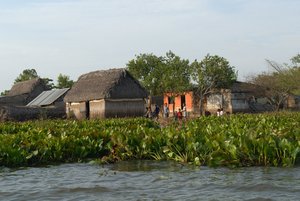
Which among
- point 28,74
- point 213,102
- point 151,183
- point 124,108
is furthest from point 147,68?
point 151,183

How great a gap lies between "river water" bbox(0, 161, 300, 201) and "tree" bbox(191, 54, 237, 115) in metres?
26.9

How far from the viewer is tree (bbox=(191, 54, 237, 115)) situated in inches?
1430

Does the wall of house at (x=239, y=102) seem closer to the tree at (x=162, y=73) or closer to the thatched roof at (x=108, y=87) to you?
the tree at (x=162, y=73)

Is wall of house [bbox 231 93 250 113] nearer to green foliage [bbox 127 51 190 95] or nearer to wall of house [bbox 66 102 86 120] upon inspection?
green foliage [bbox 127 51 190 95]

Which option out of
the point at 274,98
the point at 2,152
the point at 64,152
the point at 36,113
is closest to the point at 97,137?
the point at 64,152

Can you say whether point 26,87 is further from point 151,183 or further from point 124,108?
point 151,183

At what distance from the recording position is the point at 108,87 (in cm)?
3091

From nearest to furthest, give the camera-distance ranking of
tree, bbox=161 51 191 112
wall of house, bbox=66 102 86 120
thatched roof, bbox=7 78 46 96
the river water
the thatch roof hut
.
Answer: the river water, the thatch roof hut, wall of house, bbox=66 102 86 120, tree, bbox=161 51 191 112, thatched roof, bbox=7 78 46 96

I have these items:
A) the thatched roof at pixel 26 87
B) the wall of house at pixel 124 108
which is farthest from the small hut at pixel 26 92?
the wall of house at pixel 124 108

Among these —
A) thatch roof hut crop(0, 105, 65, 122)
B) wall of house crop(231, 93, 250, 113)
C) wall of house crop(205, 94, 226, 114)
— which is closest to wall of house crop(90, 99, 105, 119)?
thatch roof hut crop(0, 105, 65, 122)

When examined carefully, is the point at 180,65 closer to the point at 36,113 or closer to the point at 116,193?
the point at 36,113

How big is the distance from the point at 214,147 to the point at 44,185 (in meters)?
3.50

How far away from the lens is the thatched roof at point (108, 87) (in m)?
31.0

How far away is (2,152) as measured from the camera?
10.4m
